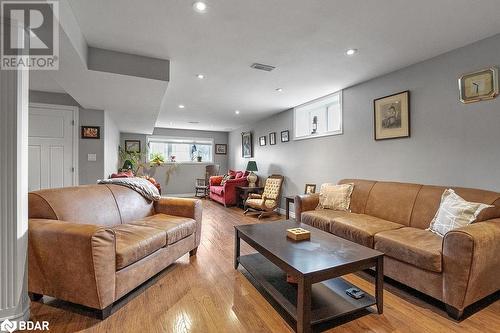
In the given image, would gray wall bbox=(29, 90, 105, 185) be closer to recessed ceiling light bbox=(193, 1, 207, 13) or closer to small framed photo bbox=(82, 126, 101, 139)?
small framed photo bbox=(82, 126, 101, 139)

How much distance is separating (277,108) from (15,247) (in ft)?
14.7

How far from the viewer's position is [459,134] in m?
2.43

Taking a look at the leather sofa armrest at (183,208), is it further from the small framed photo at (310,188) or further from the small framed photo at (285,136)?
the small framed photo at (285,136)

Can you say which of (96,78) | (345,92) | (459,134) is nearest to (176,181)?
(96,78)

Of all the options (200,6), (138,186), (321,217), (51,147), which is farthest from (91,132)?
(321,217)

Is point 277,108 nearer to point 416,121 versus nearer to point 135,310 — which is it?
point 416,121

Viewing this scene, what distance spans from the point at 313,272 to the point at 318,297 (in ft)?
1.44

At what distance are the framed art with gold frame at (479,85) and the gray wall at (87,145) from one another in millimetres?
5018

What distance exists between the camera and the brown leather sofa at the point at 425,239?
160 cm

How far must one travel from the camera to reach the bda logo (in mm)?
1469

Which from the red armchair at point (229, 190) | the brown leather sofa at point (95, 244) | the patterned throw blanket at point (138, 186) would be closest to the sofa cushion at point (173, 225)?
the brown leather sofa at point (95, 244)

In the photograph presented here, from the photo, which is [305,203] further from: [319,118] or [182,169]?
[182,169]

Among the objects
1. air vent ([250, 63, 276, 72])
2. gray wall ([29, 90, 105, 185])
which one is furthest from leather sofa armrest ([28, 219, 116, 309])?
gray wall ([29, 90, 105, 185])

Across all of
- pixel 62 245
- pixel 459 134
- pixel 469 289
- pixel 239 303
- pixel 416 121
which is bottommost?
pixel 239 303
